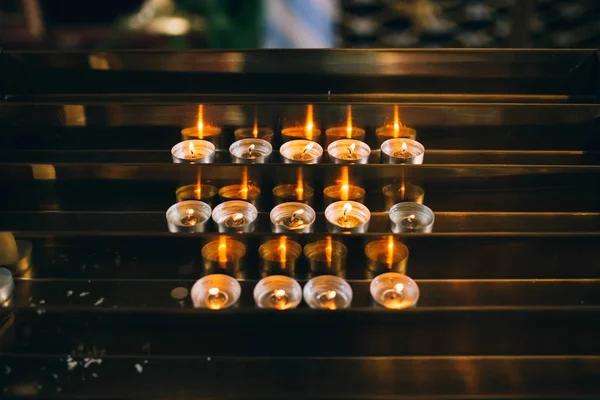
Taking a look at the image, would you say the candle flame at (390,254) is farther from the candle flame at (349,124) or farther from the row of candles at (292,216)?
the candle flame at (349,124)

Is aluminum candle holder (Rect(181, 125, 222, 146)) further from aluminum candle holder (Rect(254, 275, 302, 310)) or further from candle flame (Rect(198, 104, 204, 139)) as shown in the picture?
aluminum candle holder (Rect(254, 275, 302, 310))

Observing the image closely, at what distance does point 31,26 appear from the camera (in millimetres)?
2861

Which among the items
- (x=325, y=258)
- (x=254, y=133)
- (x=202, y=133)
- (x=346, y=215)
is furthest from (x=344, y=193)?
(x=202, y=133)

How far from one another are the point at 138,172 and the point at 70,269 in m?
0.26

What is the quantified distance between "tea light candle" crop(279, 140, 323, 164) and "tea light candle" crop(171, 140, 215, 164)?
0.56 ft

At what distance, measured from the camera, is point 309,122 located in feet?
4.99

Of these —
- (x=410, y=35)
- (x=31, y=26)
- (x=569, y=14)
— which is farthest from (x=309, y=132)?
(x=31, y=26)

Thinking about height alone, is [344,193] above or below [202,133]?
below

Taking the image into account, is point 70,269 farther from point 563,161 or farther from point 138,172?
point 563,161

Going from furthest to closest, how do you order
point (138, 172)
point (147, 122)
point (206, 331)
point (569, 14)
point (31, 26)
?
point (31, 26)
point (569, 14)
point (147, 122)
point (138, 172)
point (206, 331)

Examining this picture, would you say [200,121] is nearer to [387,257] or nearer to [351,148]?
[351,148]

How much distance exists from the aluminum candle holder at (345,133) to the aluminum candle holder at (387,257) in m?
0.33

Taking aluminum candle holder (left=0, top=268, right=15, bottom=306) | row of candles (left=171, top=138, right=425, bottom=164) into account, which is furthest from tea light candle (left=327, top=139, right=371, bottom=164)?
aluminum candle holder (left=0, top=268, right=15, bottom=306)

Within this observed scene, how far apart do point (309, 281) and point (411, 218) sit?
283 millimetres
